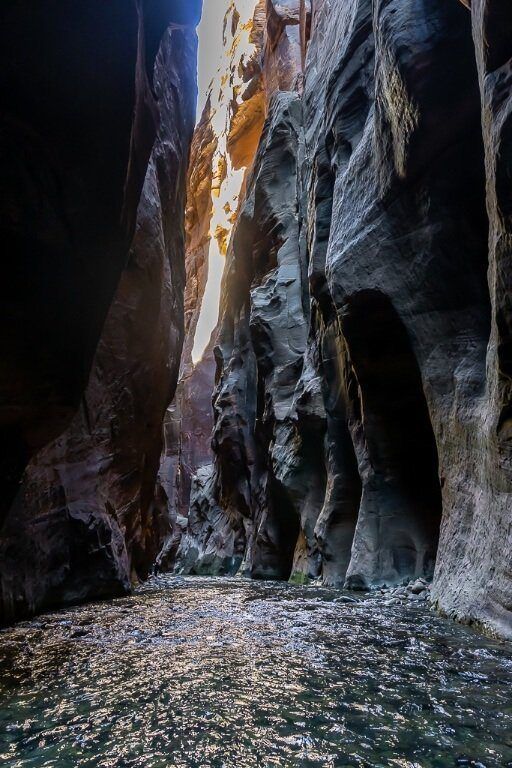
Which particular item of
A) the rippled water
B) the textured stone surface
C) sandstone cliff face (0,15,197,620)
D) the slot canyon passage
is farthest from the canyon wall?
sandstone cliff face (0,15,197,620)

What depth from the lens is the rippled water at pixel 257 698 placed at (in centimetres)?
215

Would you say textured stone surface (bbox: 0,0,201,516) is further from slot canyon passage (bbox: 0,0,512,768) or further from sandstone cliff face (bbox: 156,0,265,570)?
sandstone cliff face (bbox: 156,0,265,570)

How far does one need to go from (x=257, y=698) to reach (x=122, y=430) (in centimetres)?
1024

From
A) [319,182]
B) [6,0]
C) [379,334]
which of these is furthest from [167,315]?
[6,0]

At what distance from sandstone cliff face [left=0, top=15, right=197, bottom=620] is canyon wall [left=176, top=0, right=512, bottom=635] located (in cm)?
345

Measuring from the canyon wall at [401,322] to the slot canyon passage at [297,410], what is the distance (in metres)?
0.05

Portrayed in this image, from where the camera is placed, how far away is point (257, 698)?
2.82 m

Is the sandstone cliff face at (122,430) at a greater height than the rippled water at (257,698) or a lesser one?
greater

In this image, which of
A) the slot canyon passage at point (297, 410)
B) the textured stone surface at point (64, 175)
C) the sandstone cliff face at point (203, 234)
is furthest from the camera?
the sandstone cliff face at point (203, 234)

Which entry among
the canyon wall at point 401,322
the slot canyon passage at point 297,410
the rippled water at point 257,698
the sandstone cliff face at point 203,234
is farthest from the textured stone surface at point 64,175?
the sandstone cliff face at point 203,234

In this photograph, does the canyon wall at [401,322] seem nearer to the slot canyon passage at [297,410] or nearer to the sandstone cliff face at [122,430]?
the slot canyon passage at [297,410]

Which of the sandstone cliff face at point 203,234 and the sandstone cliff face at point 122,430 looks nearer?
the sandstone cliff face at point 122,430

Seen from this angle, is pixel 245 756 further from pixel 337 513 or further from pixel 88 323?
pixel 337 513

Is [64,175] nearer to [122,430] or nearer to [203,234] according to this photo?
[122,430]
